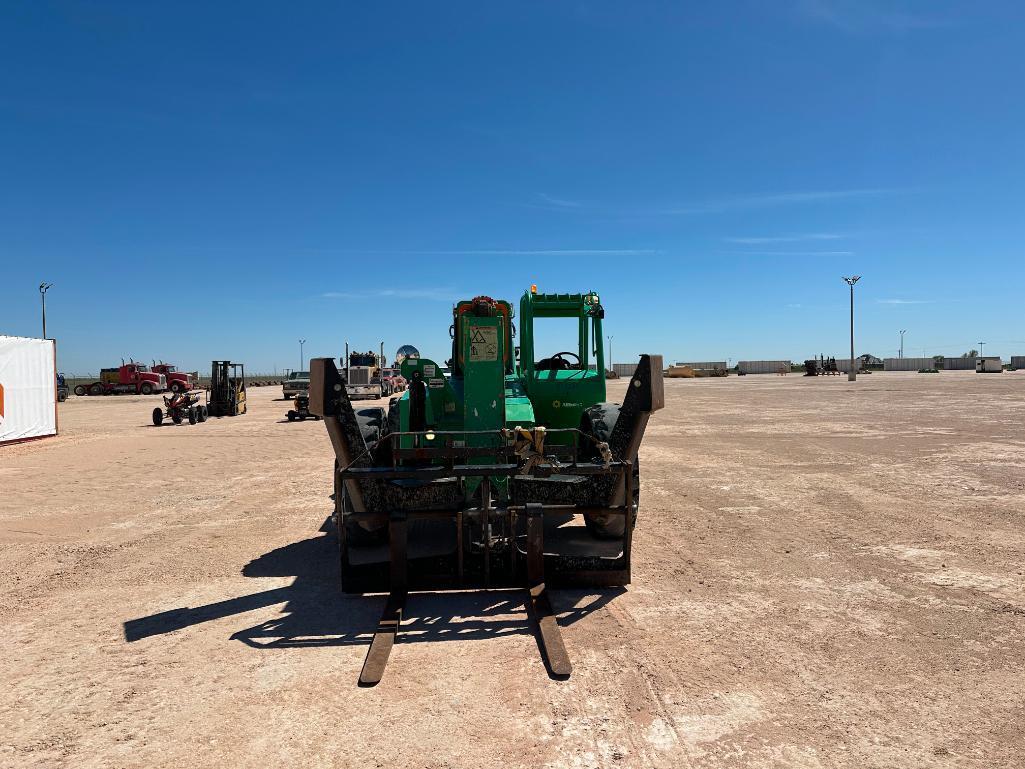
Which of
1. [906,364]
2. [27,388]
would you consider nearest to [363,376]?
[27,388]

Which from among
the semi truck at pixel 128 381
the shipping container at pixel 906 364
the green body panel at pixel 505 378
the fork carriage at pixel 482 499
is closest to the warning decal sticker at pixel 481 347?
the green body panel at pixel 505 378

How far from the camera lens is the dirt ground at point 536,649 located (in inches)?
123

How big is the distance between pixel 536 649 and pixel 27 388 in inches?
780

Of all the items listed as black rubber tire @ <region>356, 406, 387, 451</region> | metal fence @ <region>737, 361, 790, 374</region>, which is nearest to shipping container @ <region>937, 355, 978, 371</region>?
metal fence @ <region>737, 361, 790, 374</region>

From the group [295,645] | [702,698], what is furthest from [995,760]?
[295,645]

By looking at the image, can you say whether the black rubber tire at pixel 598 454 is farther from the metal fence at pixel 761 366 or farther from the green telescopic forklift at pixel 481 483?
the metal fence at pixel 761 366

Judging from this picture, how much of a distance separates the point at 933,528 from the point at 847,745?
517 cm

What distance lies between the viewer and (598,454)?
239 inches

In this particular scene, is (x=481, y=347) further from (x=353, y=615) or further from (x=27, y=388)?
(x=27, y=388)

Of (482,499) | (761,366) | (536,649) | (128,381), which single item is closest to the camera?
(536,649)

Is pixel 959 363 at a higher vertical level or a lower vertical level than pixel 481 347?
lower

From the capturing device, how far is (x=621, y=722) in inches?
130

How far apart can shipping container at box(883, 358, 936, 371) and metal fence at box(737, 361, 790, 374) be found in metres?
Answer: 14.3

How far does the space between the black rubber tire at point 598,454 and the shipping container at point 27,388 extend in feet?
58.2
